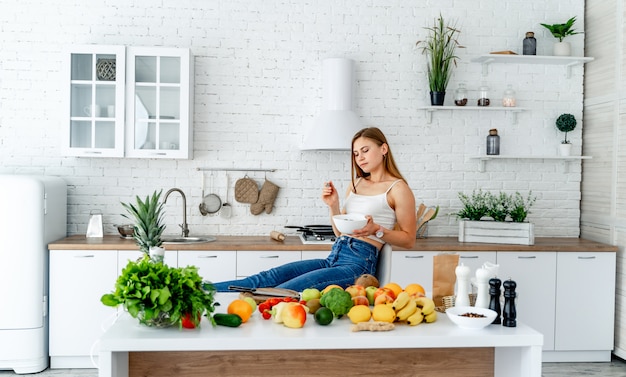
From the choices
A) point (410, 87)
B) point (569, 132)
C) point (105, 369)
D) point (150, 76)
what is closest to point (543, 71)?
point (569, 132)

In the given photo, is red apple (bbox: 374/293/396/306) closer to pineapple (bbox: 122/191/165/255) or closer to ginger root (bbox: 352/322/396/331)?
ginger root (bbox: 352/322/396/331)

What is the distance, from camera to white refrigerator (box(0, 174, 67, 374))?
4.56 meters

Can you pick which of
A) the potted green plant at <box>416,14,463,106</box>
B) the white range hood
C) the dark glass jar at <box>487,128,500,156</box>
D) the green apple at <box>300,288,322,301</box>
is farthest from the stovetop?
the green apple at <box>300,288,322,301</box>

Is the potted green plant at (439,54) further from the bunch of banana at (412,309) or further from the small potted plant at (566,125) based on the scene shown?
the bunch of banana at (412,309)

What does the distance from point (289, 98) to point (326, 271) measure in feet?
8.53

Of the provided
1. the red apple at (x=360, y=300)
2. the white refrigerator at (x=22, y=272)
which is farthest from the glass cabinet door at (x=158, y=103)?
the red apple at (x=360, y=300)

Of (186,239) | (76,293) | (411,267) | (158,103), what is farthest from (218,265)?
(411,267)

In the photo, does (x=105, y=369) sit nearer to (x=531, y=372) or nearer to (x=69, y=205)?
(x=531, y=372)

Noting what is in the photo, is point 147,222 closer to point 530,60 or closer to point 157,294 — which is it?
point 157,294

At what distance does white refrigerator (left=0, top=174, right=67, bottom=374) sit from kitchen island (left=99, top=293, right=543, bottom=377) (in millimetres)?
2530

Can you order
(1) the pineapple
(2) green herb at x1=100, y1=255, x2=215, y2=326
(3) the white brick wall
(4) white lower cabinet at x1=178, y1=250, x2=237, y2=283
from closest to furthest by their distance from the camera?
1. (2) green herb at x1=100, y1=255, x2=215, y2=326
2. (1) the pineapple
3. (4) white lower cabinet at x1=178, y1=250, x2=237, y2=283
4. (3) the white brick wall

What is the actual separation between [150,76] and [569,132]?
11.9 ft

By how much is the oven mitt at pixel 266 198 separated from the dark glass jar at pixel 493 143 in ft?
6.07

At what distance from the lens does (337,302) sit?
2365 millimetres
